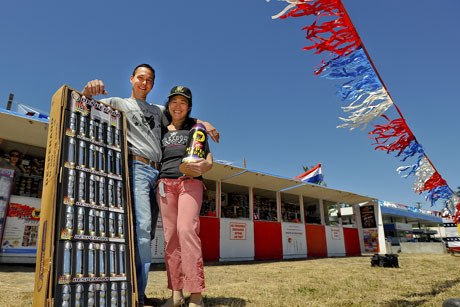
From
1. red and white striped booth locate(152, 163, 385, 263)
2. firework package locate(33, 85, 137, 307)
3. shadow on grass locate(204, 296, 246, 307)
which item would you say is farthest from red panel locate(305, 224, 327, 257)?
firework package locate(33, 85, 137, 307)

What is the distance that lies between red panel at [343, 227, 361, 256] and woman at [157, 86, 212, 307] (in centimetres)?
1689

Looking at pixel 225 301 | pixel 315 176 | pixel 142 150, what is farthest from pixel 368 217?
pixel 142 150

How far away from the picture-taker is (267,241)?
1335 cm

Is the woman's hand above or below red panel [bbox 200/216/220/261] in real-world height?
above

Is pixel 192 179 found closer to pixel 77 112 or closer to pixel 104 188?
pixel 104 188

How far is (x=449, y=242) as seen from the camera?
1759 cm

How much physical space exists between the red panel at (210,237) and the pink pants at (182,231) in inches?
351

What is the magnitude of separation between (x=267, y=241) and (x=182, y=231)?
1172 cm

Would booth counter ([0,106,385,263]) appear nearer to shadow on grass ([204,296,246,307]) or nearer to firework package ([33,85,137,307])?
firework package ([33,85,137,307])

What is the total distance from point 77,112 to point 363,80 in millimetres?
3060

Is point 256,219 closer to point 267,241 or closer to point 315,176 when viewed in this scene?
point 267,241

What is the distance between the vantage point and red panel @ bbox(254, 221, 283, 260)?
1298cm

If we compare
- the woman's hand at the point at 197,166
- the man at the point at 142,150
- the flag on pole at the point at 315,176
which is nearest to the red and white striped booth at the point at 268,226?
the flag on pole at the point at 315,176

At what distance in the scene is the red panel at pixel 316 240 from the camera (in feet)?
49.9
